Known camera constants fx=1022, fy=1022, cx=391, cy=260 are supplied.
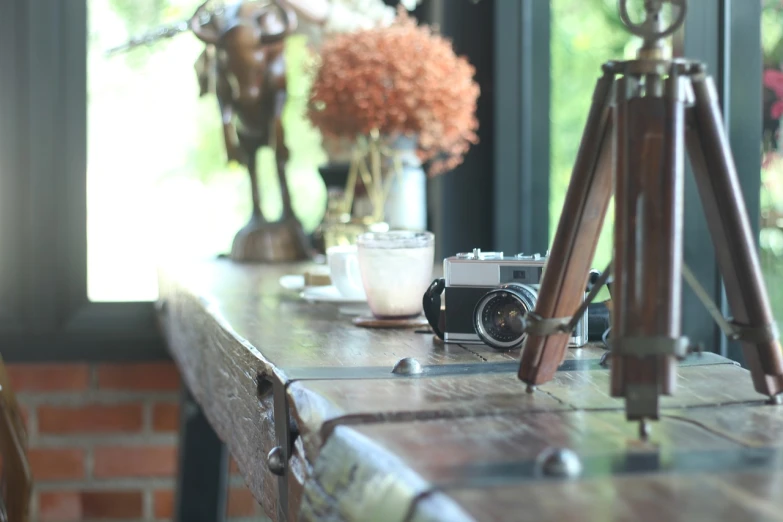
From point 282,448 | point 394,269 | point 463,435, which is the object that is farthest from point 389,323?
point 463,435

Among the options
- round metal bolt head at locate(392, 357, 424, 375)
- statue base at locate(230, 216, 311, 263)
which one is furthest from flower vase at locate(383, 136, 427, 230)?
round metal bolt head at locate(392, 357, 424, 375)

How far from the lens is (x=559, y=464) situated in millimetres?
506

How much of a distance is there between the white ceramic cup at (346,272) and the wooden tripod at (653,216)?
546mm

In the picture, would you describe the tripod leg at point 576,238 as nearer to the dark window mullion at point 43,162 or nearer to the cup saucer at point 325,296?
the cup saucer at point 325,296

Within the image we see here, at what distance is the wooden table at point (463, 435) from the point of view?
0.47 meters

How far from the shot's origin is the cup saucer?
48.9 inches

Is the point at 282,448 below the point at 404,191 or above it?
below

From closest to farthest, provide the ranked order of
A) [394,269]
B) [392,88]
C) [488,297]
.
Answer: [488,297]
[394,269]
[392,88]

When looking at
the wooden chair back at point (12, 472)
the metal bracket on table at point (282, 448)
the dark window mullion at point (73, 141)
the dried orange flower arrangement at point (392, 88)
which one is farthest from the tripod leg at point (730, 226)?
the dark window mullion at point (73, 141)

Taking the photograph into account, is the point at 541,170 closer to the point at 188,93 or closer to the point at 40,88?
the point at 188,93

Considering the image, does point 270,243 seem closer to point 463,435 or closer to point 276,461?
point 276,461

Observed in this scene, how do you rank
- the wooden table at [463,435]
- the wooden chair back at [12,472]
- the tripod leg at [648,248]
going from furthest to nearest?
the wooden chair back at [12,472] < the tripod leg at [648,248] < the wooden table at [463,435]

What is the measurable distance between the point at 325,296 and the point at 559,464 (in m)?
0.77

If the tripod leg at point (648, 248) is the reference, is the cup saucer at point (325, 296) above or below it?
below
